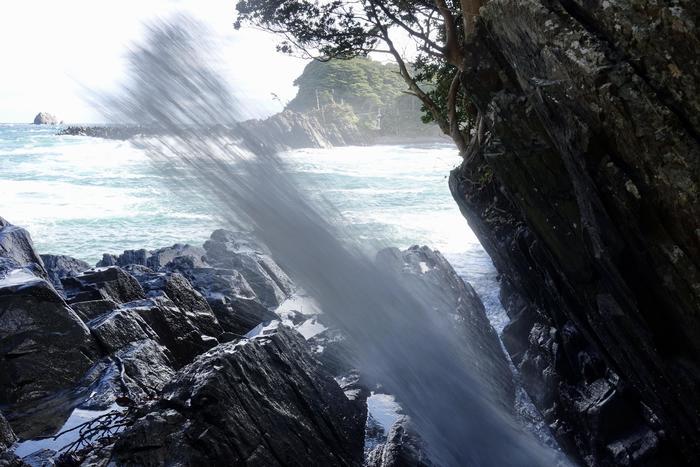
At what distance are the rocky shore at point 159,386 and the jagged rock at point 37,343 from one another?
0.5 inches

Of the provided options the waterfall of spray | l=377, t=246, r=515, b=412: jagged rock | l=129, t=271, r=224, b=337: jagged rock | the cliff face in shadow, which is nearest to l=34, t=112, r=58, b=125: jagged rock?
the waterfall of spray

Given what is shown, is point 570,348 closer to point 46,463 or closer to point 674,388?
point 674,388

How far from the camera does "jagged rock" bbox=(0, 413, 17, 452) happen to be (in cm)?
507

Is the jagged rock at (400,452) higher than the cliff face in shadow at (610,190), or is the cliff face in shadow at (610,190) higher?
the cliff face in shadow at (610,190)

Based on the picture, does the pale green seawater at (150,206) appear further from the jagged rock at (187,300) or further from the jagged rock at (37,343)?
the jagged rock at (37,343)

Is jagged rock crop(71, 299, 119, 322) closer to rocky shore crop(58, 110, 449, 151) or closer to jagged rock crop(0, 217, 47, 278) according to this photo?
jagged rock crop(0, 217, 47, 278)

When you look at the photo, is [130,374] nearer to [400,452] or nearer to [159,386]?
[159,386]

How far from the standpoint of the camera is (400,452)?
263 inches

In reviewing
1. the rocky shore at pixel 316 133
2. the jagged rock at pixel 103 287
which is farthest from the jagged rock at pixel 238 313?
the rocky shore at pixel 316 133

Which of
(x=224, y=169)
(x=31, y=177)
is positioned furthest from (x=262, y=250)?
(x=31, y=177)

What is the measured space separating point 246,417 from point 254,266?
10.4m

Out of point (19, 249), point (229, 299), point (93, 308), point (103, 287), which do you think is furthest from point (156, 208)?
point (93, 308)

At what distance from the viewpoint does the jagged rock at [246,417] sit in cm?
455

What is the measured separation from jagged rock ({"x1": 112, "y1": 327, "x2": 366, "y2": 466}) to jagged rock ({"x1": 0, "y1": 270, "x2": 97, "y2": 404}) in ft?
6.98
